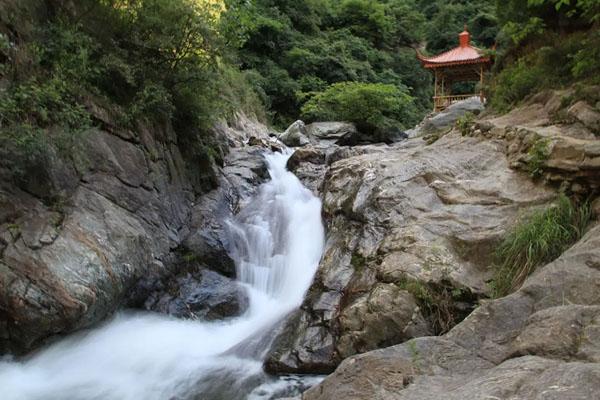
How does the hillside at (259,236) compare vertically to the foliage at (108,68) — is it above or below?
below

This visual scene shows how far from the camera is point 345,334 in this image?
6.01 m

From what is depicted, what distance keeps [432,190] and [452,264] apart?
5.64 ft

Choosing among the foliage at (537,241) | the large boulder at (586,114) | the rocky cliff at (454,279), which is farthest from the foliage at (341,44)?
the foliage at (537,241)

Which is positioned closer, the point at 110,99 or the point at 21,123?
the point at 21,123

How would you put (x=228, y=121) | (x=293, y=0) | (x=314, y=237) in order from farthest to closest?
(x=293, y=0) → (x=228, y=121) → (x=314, y=237)

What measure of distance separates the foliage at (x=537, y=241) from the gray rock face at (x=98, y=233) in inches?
183

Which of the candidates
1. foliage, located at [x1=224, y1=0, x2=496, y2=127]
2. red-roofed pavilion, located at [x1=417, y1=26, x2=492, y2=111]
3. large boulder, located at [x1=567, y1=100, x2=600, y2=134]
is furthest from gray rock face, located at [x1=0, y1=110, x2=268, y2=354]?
red-roofed pavilion, located at [x1=417, y1=26, x2=492, y2=111]

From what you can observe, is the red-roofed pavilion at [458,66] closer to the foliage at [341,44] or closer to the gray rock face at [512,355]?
the foliage at [341,44]

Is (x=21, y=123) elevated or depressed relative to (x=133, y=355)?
elevated

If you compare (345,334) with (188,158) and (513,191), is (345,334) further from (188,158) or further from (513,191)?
(188,158)

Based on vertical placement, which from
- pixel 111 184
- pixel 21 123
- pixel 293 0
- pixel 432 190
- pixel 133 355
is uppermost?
pixel 293 0

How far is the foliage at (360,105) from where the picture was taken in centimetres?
1952

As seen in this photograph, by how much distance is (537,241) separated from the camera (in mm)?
5547

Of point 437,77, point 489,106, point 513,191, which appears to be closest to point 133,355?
point 513,191
